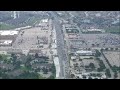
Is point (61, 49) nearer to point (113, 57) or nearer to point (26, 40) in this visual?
point (26, 40)

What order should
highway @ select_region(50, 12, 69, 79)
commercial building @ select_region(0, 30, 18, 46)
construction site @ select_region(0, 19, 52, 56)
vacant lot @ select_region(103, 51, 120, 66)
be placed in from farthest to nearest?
commercial building @ select_region(0, 30, 18, 46), construction site @ select_region(0, 19, 52, 56), vacant lot @ select_region(103, 51, 120, 66), highway @ select_region(50, 12, 69, 79)

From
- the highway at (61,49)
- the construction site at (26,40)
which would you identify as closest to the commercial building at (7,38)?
the construction site at (26,40)

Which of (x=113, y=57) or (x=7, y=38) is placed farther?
(x=7, y=38)

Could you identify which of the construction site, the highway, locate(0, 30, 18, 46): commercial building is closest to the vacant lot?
the highway

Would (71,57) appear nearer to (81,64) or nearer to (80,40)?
(81,64)

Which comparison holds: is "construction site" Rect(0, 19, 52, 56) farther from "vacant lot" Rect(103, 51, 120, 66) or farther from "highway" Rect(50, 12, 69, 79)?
"vacant lot" Rect(103, 51, 120, 66)

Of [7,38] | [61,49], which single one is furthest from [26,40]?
A: [61,49]
